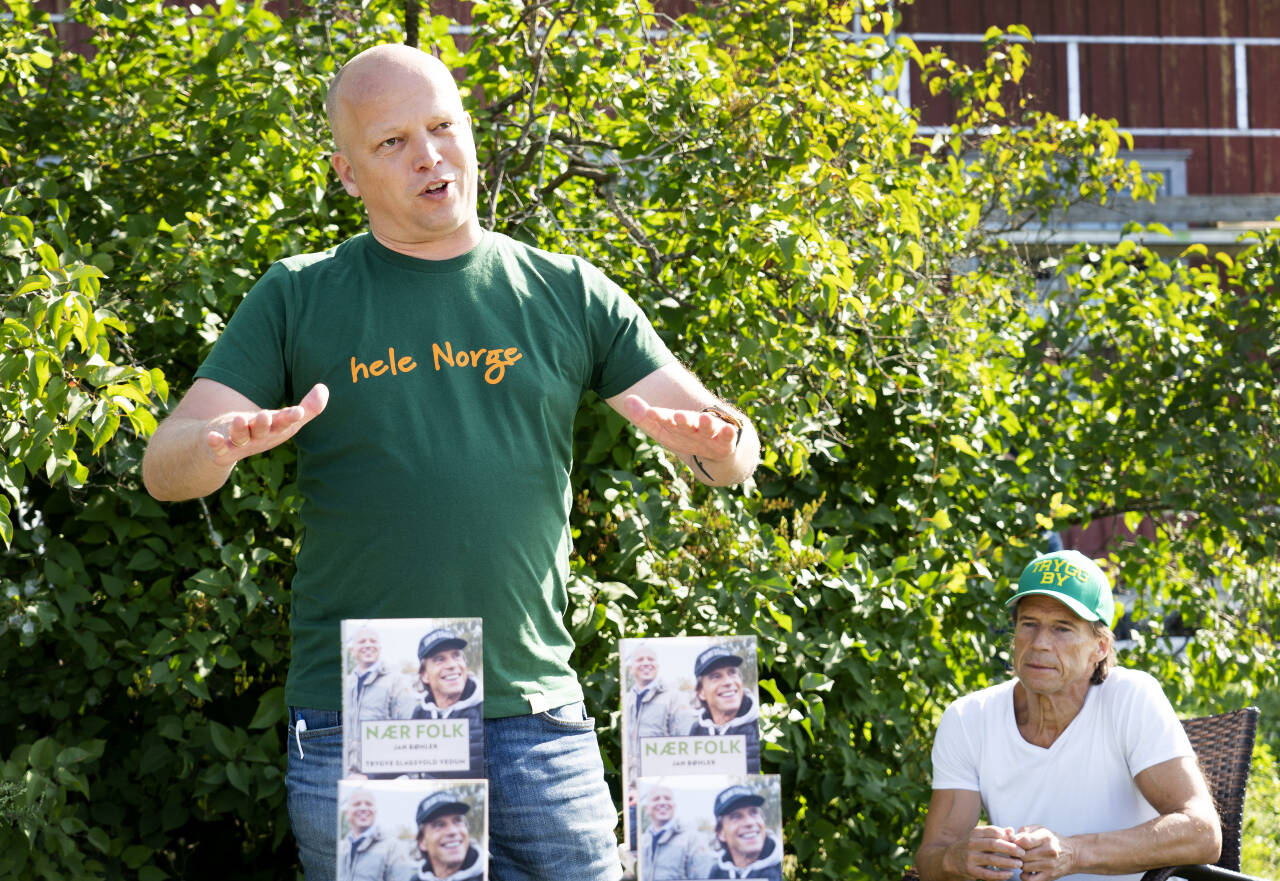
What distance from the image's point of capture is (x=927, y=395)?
3443mm

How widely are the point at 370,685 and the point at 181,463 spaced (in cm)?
35

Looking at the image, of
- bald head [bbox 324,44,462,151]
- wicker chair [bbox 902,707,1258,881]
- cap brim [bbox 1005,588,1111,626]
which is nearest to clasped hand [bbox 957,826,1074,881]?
wicker chair [bbox 902,707,1258,881]

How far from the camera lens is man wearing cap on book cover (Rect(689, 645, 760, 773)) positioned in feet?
5.33


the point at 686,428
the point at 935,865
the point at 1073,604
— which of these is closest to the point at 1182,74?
the point at 1073,604

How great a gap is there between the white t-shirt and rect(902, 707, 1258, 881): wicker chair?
244 mm

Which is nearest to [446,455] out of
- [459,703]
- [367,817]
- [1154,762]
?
[459,703]

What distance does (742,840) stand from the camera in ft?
4.96

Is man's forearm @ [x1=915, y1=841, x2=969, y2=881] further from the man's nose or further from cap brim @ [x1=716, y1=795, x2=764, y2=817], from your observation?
the man's nose

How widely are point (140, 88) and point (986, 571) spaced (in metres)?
2.51

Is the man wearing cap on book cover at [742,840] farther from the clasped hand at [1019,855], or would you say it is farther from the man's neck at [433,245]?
the clasped hand at [1019,855]

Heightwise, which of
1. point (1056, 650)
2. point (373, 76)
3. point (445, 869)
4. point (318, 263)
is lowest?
point (445, 869)

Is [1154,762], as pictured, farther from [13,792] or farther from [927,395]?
[13,792]

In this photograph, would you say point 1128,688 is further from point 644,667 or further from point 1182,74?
point 1182,74

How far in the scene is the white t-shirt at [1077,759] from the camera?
266 cm
